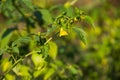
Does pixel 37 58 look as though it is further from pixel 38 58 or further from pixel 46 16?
pixel 46 16

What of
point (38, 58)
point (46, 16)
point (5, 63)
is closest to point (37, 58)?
point (38, 58)

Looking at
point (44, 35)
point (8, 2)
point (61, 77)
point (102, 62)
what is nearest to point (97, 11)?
point (102, 62)

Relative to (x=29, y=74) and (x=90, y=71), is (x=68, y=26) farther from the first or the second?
(x=90, y=71)

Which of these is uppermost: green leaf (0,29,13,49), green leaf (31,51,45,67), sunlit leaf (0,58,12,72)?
green leaf (0,29,13,49)

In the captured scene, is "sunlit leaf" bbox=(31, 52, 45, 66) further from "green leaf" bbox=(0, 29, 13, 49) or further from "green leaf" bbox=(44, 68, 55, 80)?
"green leaf" bbox=(0, 29, 13, 49)

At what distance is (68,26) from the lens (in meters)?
1.89

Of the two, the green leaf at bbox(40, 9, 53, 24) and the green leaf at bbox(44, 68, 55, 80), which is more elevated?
the green leaf at bbox(40, 9, 53, 24)

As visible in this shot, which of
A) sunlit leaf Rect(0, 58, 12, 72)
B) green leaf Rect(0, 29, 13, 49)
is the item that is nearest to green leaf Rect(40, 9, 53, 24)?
green leaf Rect(0, 29, 13, 49)

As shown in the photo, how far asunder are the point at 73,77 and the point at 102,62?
134 cm

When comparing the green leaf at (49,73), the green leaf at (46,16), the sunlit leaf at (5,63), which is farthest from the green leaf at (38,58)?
the green leaf at (46,16)

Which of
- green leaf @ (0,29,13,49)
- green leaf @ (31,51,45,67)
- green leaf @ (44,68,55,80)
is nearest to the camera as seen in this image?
green leaf @ (31,51,45,67)

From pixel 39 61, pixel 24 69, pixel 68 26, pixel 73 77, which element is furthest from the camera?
pixel 73 77

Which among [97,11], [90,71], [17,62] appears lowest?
[17,62]

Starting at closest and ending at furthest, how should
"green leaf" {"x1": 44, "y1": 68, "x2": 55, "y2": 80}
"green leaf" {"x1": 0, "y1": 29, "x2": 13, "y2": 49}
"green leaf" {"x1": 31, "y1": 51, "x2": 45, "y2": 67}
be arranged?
"green leaf" {"x1": 31, "y1": 51, "x2": 45, "y2": 67}, "green leaf" {"x1": 44, "y1": 68, "x2": 55, "y2": 80}, "green leaf" {"x1": 0, "y1": 29, "x2": 13, "y2": 49}
